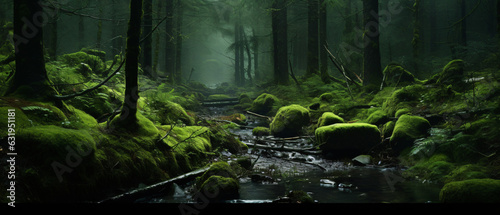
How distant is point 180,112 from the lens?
339 inches

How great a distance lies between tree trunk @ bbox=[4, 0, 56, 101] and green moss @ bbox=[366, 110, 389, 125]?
8.13 meters

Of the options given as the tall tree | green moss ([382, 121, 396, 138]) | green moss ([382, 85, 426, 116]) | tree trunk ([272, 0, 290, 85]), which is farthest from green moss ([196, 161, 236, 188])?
tree trunk ([272, 0, 290, 85])

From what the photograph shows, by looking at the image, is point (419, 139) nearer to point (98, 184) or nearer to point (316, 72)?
point (98, 184)

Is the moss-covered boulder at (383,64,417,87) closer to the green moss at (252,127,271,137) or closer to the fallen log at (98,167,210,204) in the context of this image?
the green moss at (252,127,271,137)

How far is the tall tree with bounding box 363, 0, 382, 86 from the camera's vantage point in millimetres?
12039

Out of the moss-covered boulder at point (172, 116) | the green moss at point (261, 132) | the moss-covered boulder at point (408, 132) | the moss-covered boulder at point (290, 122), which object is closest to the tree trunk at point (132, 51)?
the moss-covered boulder at point (172, 116)

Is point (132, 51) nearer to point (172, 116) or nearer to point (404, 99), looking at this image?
point (172, 116)

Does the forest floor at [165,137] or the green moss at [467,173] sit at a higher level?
the forest floor at [165,137]

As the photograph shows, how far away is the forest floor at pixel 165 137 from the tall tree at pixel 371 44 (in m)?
1.19

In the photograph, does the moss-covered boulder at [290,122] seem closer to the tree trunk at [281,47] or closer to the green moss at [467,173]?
the green moss at [467,173]

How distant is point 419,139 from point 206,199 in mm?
4960

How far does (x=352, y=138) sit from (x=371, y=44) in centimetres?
617

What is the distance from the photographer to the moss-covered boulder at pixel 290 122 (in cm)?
1028

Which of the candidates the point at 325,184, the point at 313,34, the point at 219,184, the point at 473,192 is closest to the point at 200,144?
the point at 219,184
